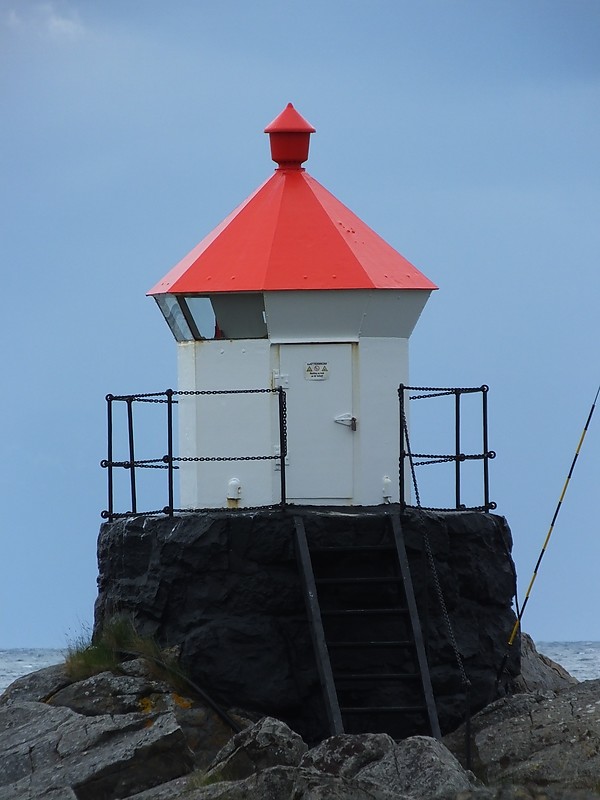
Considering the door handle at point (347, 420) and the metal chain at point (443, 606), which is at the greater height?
the door handle at point (347, 420)

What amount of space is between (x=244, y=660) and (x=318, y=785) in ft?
9.40

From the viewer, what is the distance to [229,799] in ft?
40.2

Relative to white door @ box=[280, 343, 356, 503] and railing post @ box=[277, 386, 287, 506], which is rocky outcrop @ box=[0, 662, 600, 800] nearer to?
railing post @ box=[277, 386, 287, 506]

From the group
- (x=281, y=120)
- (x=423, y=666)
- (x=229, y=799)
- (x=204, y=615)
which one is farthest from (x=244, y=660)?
(x=281, y=120)

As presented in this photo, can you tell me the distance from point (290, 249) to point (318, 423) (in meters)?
1.57

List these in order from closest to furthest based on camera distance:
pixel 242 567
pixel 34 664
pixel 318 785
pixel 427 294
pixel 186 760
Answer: pixel 318 785 → pixel 186 760 → pixel 242 567 → pixel 427 294 → pixel 34 664

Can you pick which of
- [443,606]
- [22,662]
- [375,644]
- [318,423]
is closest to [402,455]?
[318,423]

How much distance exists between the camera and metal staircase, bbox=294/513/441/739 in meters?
14.5

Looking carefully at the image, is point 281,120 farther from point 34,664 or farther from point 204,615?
point 34,664

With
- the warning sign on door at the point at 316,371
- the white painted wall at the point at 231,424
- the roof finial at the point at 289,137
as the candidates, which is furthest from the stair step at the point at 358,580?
the roof finial at the point at 289,137

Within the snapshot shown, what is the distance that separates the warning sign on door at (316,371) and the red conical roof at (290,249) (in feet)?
2.22

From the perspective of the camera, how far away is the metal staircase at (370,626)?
14.5m

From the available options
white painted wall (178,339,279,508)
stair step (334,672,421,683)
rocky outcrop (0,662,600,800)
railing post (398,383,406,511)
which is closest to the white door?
white painted wall (178,339,279,508)

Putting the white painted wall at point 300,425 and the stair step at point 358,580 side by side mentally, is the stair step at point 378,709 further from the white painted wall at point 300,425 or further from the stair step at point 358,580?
the white painted wall at point 300,425
